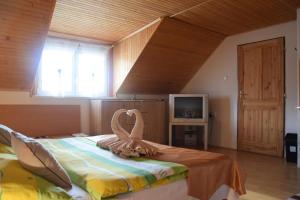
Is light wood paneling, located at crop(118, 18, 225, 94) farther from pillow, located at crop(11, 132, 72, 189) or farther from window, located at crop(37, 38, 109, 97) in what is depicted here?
pillow, located at crop(11, 132, 72, 189)

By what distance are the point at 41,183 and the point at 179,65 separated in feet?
15.6

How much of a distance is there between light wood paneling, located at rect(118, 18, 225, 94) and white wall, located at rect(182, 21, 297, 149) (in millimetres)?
217

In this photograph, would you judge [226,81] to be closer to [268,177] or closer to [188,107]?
[188,107]

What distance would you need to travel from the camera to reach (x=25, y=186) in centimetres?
133

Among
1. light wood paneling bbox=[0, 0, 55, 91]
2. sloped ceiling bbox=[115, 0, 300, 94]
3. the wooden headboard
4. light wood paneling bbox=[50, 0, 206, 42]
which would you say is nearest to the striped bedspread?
light wood paneling bbox=[0, 0, 55, 91]

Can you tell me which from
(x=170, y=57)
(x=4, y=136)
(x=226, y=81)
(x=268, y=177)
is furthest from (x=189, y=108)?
(x=4, y=136)

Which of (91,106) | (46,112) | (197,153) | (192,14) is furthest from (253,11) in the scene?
(46,112)

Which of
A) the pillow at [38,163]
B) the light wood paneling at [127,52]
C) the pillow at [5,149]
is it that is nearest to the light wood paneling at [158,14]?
the light wood paneling at [127,52]

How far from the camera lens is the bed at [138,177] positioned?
1.52 meters

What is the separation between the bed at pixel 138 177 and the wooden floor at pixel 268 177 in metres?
0.87

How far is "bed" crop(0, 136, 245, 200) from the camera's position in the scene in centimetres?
152

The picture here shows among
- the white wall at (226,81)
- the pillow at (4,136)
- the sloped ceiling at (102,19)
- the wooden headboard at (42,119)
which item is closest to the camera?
the pillow at (4,136)

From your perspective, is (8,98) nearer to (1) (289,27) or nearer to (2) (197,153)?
(2) (197,153)

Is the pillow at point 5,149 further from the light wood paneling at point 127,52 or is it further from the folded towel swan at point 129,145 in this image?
the light wood paneling at point 127,52
